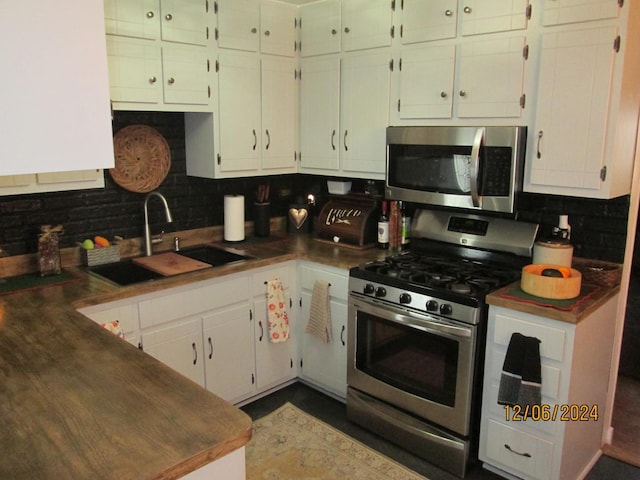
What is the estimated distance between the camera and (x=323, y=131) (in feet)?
11.4

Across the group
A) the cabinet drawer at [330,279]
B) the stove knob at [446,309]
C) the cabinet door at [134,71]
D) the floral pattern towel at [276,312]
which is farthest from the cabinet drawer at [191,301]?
the stove knob at [446,309]

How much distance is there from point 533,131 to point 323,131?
4.55ft

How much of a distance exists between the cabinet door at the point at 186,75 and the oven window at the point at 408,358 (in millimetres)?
1556

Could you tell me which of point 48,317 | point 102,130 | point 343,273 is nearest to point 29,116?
point 102,130

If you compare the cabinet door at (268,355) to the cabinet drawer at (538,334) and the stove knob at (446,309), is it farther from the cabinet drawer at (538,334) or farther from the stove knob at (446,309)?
the cabinet drawer at (538,334)

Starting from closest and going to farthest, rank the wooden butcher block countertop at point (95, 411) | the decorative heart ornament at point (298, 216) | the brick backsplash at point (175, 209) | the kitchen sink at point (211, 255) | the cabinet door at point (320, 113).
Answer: the wooden butcher block countertop at point (95, 411)
the brick backsplash at point (175, 209)
the kitchen sink at point (211, 255)
the cabinet door at point (320, 113)
the decorative heart ornament at point (298, 216)

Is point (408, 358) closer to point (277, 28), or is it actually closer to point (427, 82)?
point (427, 82)

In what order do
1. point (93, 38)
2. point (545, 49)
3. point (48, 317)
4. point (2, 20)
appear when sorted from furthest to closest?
point (545, 49), point (48, 317), point (93, 38), point (2, 20)

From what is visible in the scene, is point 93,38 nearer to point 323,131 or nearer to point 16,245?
point 16,245

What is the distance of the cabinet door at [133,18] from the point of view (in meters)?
2.63

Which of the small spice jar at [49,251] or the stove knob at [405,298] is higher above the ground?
the small spice jar at [49,251]

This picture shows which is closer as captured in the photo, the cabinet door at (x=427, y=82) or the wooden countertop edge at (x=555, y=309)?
the wooden countertop edge at (x=555, y=309)

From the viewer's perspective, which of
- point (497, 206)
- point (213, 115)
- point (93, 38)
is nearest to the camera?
point (93, 38)

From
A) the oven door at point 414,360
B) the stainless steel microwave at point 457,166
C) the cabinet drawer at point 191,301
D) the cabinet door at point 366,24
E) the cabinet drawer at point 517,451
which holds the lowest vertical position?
the cabinet drawer at point 517,451
